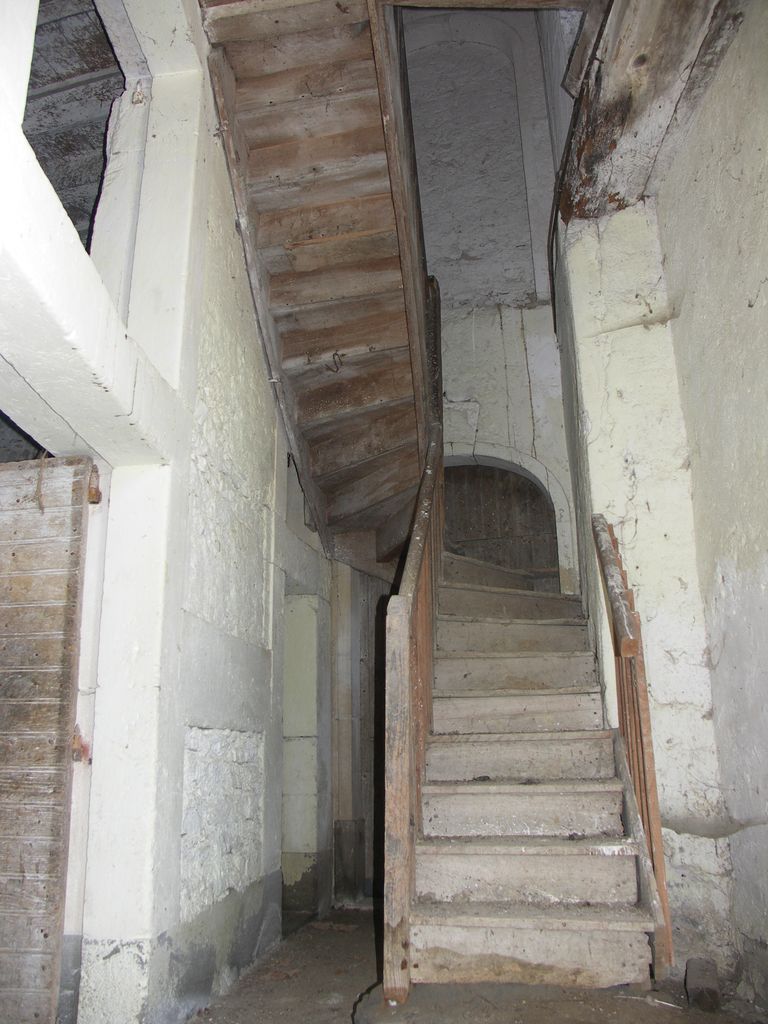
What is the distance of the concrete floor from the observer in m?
2.24

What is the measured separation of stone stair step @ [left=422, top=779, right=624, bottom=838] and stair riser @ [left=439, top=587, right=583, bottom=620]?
4.72 feet

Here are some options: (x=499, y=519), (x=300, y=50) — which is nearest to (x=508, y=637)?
(x=300, y=50)

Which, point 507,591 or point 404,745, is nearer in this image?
point 404,745

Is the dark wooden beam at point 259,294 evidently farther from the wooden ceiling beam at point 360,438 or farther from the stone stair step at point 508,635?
the stone stair step at point 508,635

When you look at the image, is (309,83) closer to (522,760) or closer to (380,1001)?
(522,760)

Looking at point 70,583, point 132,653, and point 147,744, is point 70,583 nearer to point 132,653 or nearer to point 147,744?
point 132,653

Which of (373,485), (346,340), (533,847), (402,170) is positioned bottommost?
(533,847)

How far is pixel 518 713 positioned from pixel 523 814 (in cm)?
57

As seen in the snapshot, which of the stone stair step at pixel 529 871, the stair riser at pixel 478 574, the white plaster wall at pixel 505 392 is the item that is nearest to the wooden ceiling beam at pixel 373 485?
the stair riser at pixel 478 574

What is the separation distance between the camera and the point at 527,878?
8.57ft

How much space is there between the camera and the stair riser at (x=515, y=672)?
11.8 feet

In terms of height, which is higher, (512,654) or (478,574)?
(478,574)

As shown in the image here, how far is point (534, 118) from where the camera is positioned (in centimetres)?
694

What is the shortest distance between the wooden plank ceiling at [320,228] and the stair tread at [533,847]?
8.26 ft
